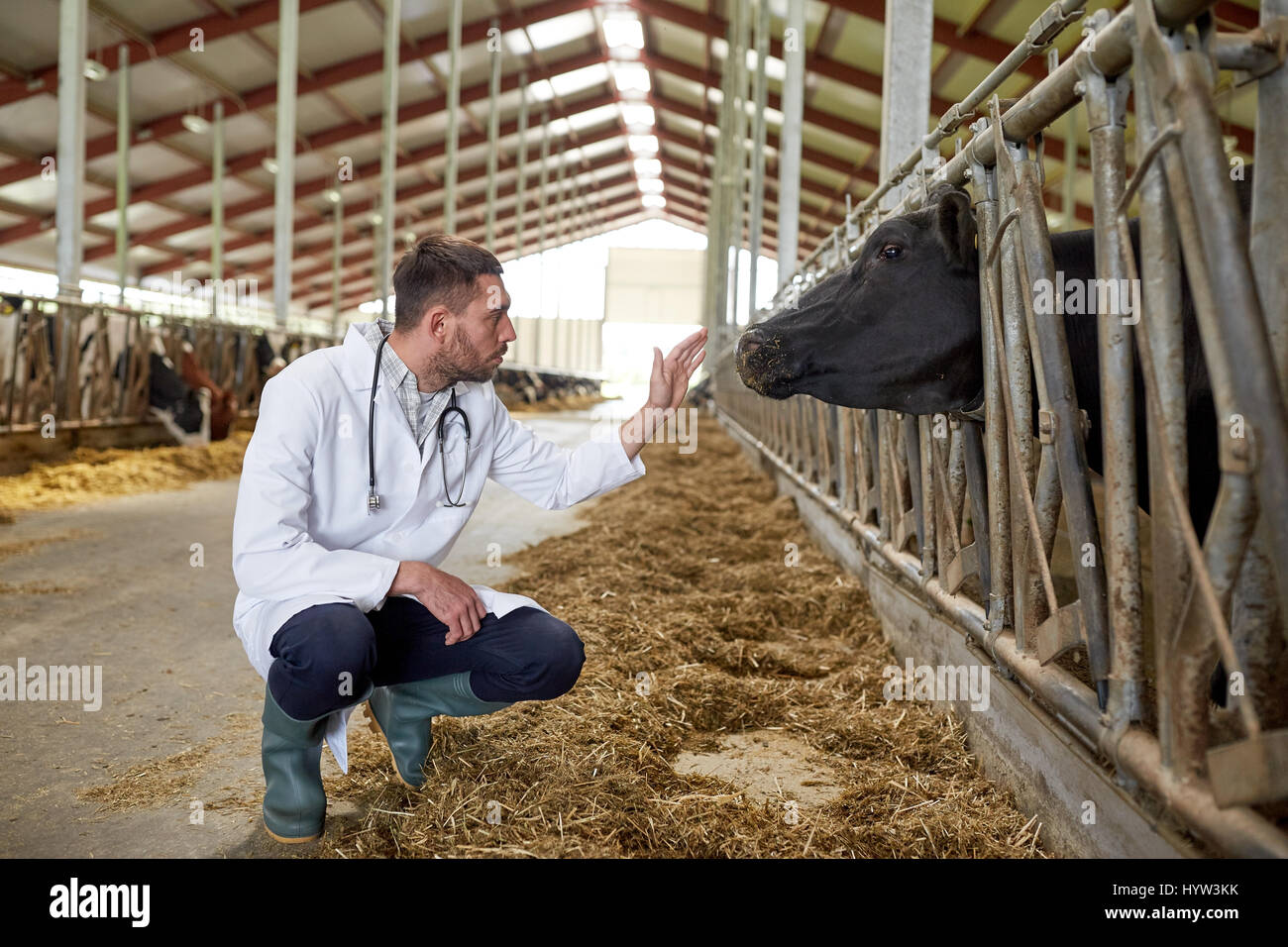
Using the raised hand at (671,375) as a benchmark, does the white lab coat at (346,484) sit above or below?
below

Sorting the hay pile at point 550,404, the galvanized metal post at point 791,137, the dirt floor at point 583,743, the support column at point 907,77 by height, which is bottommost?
the dirt floor at point 583,743

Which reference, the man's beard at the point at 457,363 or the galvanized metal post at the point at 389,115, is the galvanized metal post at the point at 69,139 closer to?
the galvanized metal post at the point at 389,115

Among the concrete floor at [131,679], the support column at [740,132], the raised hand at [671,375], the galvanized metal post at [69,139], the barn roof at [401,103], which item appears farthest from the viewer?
the barn roof at [401,103]

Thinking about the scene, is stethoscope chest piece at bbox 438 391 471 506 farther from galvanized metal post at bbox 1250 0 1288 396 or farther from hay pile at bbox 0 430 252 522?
hay pile at bbox 0 430 252 522

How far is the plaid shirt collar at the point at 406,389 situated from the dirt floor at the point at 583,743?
86 centimetres

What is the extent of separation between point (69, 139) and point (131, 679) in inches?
328

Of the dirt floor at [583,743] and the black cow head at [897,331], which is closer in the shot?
the dirt floor at [583,743]

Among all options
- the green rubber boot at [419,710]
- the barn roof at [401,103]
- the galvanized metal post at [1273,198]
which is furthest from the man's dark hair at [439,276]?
the barn roof at [401,103]

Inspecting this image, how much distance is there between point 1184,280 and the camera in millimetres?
2014

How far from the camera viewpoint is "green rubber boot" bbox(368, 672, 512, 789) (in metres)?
2.49

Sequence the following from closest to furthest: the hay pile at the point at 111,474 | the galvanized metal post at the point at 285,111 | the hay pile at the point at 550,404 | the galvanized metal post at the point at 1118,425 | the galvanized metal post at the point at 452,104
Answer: the galvanized metal post at the point at 1118,425
the hay pile at the point at 111,474
the galvanized metal post at the point at 285,111
the galvanized metal post at the point at 452,104
the hay pile at the point at 550,404

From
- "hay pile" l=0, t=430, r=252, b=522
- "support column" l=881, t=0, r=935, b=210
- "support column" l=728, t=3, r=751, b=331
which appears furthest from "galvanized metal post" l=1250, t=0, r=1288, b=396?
"support column" l=728, t=3, r=751, b=331

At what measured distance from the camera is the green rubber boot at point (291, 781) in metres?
2.20

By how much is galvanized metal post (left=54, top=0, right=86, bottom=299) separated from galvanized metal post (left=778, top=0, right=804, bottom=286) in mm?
6971
